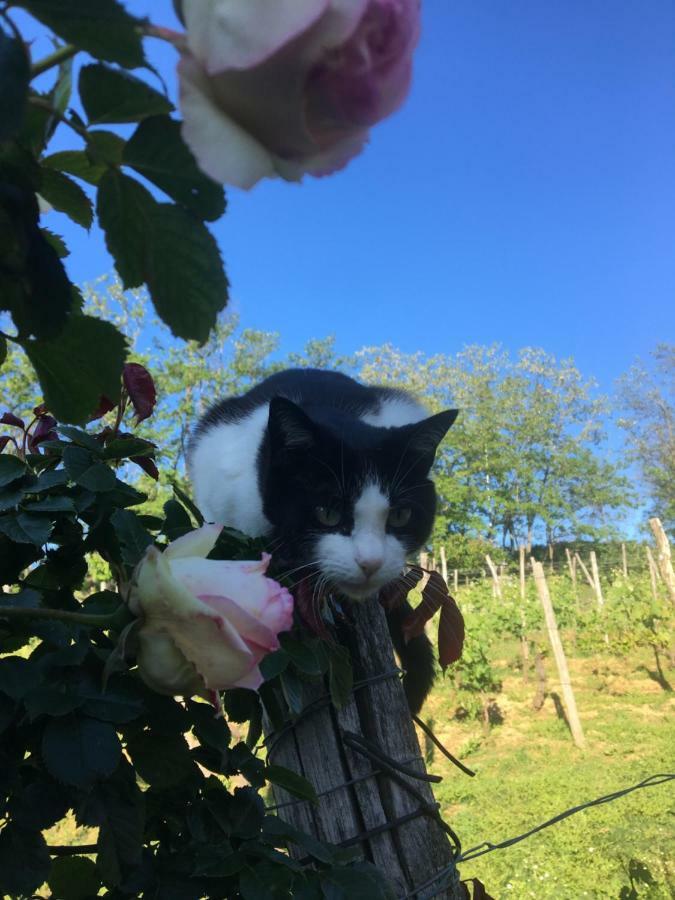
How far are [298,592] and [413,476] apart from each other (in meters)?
0.54

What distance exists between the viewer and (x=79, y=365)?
32 centimetres

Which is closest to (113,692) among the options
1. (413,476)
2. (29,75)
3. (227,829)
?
(227,829)

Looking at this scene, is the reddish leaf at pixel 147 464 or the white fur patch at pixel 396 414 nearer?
the reddish leaf at pixel 147 464

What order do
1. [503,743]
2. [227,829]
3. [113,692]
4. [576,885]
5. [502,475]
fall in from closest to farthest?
[113,692] < [227,829] < [576,885] < [503,743] < [502,475]

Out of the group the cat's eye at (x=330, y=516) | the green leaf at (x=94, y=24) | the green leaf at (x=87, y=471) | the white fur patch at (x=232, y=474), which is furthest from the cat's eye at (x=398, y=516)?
the green leaf at (x=94, y=24)

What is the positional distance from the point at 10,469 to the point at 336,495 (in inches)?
27.2

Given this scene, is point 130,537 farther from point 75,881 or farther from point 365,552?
point 365,552

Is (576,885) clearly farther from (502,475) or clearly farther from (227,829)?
(502,475)

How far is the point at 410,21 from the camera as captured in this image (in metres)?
0.21

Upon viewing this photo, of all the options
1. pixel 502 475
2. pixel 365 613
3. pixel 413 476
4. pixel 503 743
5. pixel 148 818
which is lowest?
pixel 503 743

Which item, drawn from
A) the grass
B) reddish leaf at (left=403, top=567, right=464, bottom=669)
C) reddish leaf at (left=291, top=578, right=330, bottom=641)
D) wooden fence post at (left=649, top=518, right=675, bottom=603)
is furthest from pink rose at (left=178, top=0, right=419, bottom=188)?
wooden fence post at (left=649, top=518, right=675, bottom=603)

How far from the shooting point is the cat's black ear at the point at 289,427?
1156 millimetres

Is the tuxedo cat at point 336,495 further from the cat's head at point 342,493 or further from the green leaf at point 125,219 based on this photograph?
the green leaf at point 125,219

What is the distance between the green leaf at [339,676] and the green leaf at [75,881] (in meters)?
0.30
